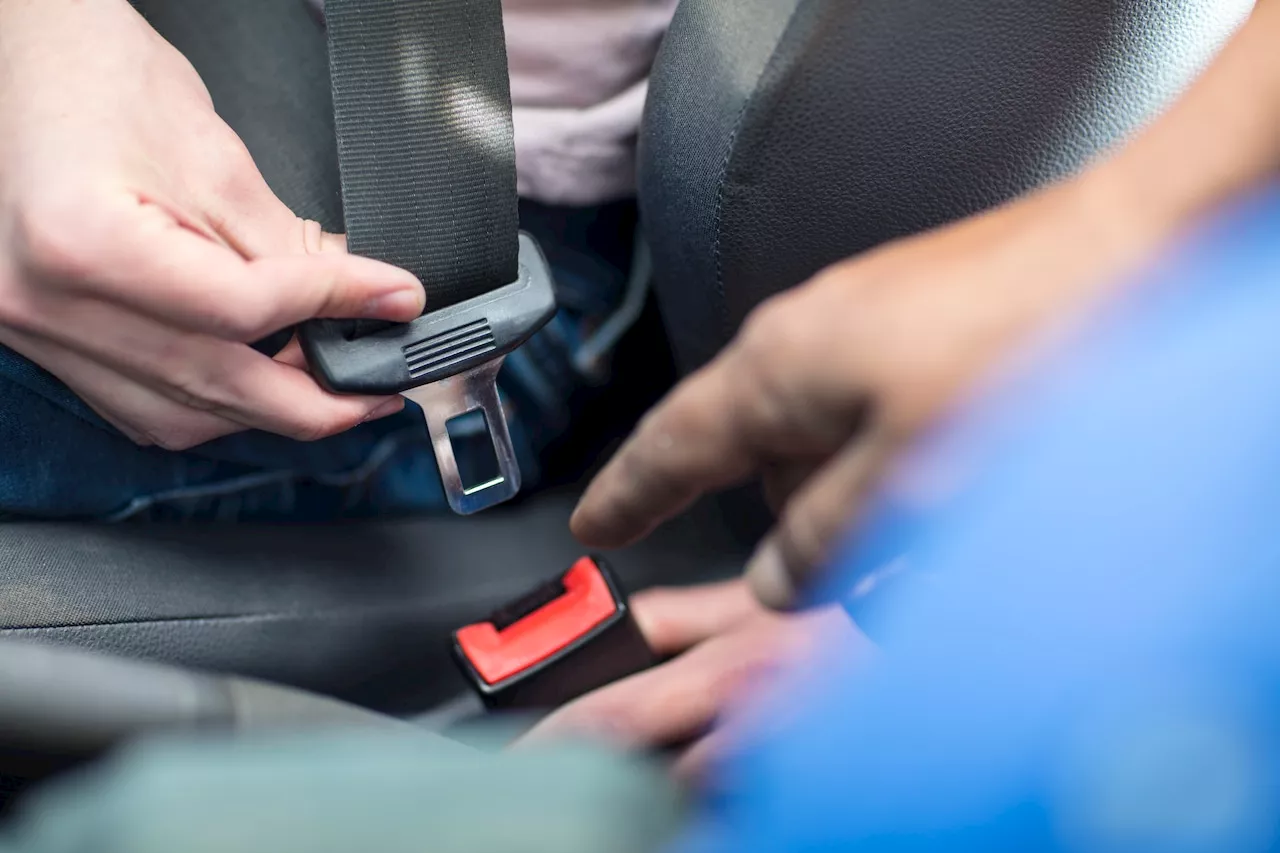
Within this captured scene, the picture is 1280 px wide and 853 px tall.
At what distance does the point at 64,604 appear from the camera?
581 mm

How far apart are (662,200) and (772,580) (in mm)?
277

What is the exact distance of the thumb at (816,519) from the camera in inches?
13.5

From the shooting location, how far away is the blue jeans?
0.64 metres

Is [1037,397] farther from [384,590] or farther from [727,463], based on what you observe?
[384,590]

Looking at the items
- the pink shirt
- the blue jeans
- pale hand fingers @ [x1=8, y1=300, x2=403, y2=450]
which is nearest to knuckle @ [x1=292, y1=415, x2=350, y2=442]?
pale hand fingers @ [x1=8, y1=300, x2=403, y2=450]

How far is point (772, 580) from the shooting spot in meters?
0.40

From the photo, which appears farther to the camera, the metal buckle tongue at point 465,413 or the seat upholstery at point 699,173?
the metal buckle tongue at point 465,413

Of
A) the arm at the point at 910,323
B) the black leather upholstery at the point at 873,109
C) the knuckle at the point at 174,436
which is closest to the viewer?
the arm at the point at 910,323

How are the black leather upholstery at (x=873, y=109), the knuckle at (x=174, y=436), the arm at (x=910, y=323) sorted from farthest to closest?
the knuckle at (x=174, y=436) < the black leather upholstery at (x=873, y=109) < the arm at (x=910, y=323)

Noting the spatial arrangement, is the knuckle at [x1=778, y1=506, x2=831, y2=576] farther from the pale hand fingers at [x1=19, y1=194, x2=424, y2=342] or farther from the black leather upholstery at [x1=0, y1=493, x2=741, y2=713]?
→ the black leather upholstery at [x1=0, y1=493, x2=741, y2=713]

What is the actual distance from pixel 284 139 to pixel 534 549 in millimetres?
342

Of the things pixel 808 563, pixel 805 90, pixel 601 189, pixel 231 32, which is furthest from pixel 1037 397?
pixel 231 32

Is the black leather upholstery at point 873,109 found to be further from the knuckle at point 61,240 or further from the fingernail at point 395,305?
the knuckle at point 61,240

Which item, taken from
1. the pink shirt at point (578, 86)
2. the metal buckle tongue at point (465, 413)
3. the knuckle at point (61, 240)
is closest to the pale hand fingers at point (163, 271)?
the knuckle at point (61, 240)
